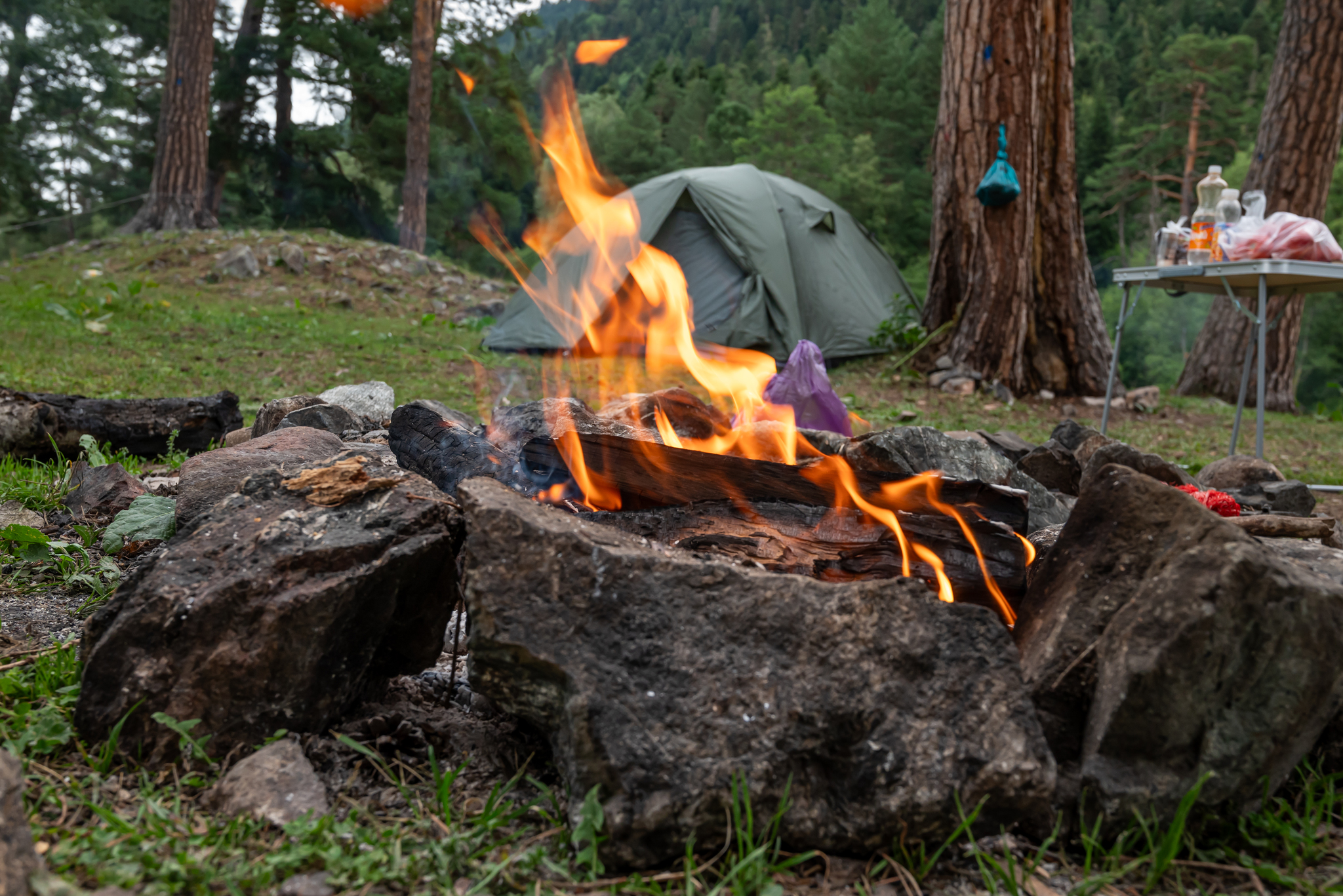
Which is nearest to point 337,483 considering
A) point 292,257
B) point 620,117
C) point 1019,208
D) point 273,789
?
point 273,789

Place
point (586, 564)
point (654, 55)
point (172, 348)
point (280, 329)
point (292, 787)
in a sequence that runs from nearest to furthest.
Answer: point (292, 787), point (586, 564), point (172, 348), point (280, 329), point (654, 55)

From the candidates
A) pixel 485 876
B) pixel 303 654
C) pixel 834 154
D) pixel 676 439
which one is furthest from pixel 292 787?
pixel 834 154

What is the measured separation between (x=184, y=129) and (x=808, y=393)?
39.6 feet

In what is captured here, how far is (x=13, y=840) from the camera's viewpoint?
119 cm

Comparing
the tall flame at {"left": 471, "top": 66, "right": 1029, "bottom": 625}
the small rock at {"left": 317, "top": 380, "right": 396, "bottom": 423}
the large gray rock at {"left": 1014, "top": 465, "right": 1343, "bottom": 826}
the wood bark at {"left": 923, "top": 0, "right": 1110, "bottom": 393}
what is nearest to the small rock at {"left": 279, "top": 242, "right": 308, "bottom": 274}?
the tall flame at {"left": 471, "top": 66, "right": 1029, "bottom": 625}

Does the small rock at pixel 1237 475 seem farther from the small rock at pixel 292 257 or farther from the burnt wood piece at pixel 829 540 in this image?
the small rock at pixel 292 257

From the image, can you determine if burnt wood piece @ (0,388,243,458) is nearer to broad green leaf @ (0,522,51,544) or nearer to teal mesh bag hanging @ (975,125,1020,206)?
broad green leaf @ (0,522,51,544)

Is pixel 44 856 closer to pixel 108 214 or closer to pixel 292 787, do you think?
pixel 292 787

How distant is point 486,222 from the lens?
23.1m

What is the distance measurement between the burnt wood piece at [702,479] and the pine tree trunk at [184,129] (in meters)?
12.8

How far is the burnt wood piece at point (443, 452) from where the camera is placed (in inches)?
96.5

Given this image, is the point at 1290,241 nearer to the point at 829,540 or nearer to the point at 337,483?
the point at 829,540

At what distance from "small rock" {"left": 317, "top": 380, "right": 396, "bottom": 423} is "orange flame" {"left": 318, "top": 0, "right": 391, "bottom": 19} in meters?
18.6

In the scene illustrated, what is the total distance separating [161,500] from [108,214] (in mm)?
28003
